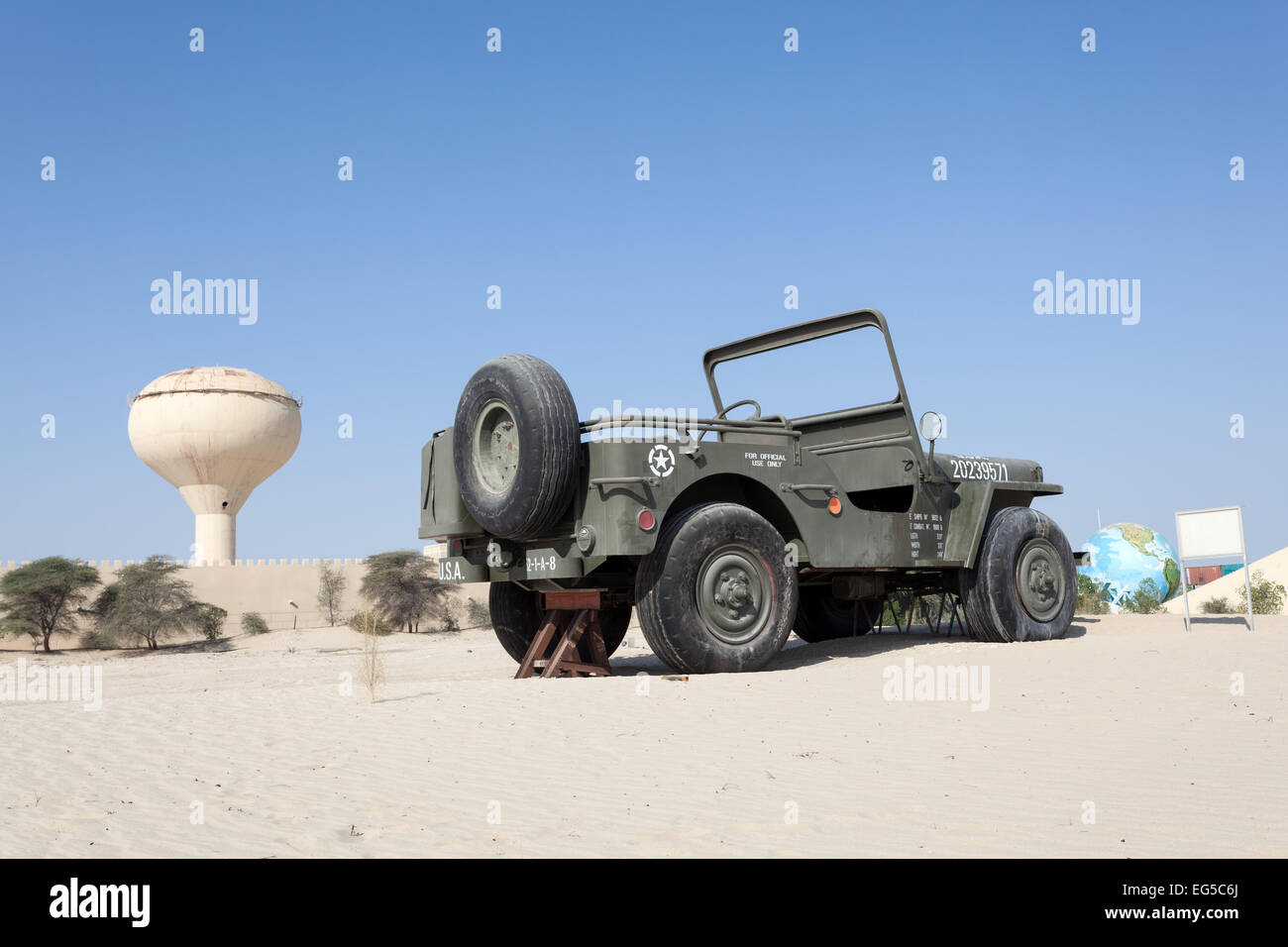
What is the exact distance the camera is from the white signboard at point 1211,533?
12.7 metres

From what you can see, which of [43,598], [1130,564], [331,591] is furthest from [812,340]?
[331,591]

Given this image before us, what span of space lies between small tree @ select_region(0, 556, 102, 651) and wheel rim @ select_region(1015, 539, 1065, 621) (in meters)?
27.2

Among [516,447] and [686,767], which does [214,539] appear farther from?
[686,767]

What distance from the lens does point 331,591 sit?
125ft

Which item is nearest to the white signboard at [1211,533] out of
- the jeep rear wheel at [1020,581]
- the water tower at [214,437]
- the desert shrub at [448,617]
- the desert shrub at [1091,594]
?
the jeep rear wheel at [1020,581]

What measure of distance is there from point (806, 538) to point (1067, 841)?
Answer: 6048mm

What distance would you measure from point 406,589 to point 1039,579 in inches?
934

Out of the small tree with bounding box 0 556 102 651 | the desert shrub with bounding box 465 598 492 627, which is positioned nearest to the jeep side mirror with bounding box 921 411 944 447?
the desert shrub with bounding box 465 598 492 627

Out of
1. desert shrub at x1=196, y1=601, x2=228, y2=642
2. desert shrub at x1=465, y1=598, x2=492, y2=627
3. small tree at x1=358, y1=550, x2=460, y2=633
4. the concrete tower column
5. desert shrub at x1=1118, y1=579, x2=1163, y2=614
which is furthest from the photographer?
the concrete tower column

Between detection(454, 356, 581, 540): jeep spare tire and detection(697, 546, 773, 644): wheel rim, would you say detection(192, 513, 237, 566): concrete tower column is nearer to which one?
detection(454, 356, 581, 540): jeep spare tire

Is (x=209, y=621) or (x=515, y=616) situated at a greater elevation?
(x=515, y=616)

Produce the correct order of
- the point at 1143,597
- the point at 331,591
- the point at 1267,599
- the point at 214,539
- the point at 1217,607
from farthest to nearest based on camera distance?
1. the point at 214,539
2. the point at 331,591
3. the point at 1217,607
4. the point at 1267,599
5. the point at 1143,597

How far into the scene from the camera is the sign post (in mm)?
12711
